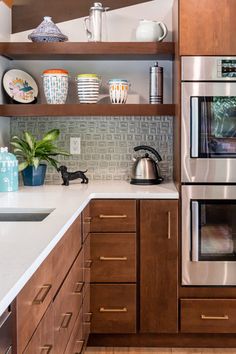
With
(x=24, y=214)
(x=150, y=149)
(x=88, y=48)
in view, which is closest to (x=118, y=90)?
(x=88, y=48)

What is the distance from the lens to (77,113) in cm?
318

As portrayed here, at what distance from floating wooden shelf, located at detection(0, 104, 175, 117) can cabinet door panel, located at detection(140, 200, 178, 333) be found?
0.60m

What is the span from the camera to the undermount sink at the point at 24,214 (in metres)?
2.32

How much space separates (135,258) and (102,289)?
252mm

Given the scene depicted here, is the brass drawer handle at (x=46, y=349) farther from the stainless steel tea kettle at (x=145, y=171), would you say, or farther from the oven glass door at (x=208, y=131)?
the stainless steel tea kettle at (x=145, y=171)

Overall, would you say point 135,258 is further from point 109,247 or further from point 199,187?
point 199,187

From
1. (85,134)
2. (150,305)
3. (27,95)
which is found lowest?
(150,305)

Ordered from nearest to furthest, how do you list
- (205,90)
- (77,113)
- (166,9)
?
1. (205,90)
2. (77,113)
3. (166,9)

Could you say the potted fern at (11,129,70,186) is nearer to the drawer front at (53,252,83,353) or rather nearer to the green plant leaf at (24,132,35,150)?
the green plant leaf at (24,132,35,150)

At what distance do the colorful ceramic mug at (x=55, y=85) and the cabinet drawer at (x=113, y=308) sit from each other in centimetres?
115

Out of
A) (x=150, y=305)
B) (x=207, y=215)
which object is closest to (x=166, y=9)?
(x=207, y=215)

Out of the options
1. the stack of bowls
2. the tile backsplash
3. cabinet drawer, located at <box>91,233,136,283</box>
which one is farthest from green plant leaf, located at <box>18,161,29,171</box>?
cabinet drawer, located at <box>91,233,136,283</box>

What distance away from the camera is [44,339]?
5.15 feet

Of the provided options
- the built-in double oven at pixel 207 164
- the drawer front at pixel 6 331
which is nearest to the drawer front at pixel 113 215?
the built-in double oven at pixel 207 164
